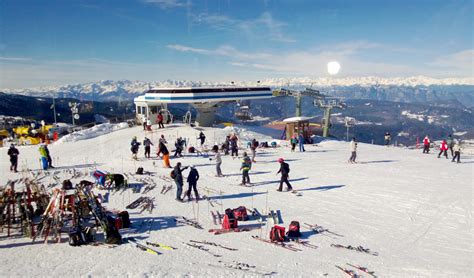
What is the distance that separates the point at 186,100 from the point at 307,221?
94.1ft

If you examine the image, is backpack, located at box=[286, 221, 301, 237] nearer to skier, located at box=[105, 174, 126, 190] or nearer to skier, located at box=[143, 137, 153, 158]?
skier, located at box=[105, 174, 126, 190]

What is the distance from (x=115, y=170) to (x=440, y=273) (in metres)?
17.2

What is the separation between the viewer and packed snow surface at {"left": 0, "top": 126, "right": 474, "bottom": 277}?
28.9 feet

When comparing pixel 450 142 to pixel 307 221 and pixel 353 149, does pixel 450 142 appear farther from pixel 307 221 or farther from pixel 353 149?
pixel 307 221

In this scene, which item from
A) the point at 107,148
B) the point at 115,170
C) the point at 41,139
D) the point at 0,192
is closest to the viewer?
the point at 0,192

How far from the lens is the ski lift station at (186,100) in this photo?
39156 mm

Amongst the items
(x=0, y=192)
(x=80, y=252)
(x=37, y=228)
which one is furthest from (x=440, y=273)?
(x=0, y=192)

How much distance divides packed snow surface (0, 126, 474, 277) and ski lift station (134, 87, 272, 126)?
580 inches

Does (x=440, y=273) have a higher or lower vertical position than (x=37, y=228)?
lower

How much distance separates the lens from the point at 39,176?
1891 centimetres

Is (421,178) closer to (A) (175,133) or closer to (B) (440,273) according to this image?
(B) (440,273)

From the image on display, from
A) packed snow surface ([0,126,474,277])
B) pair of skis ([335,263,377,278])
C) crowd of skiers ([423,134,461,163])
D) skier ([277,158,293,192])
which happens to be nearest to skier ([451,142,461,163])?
crowd of skiers ([423,134,461,163])

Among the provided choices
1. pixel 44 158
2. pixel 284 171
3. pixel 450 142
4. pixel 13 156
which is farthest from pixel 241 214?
pixel 450 142

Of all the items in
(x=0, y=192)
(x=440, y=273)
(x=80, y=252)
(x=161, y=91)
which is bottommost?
(x=440, y=273)
